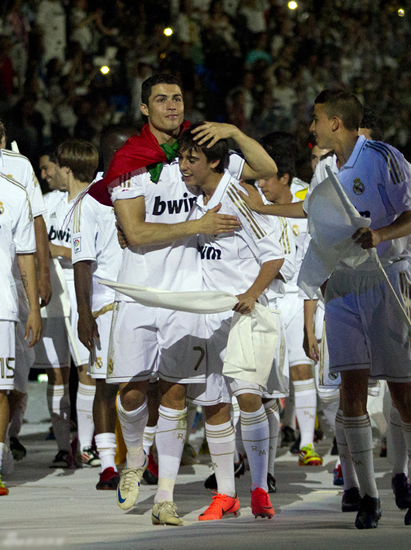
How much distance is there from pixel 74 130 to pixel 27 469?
18.1ft

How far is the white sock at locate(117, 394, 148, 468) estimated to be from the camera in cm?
465

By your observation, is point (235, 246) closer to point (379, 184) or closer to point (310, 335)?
point (379, 184)

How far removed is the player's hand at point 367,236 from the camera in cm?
404

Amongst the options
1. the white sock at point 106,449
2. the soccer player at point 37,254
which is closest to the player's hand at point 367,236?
the white sock at point 106,449

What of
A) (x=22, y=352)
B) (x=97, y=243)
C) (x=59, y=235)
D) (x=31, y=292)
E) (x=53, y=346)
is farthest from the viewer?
(x=59, y=235)

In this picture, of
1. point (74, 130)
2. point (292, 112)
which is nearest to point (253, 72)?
point (292, 112)

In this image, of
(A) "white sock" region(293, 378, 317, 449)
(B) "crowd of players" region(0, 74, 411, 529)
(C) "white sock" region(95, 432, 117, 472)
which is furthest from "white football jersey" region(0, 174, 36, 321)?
(A) "white sock" region(293, 378, 317, 449)

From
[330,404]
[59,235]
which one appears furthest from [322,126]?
[59,235]

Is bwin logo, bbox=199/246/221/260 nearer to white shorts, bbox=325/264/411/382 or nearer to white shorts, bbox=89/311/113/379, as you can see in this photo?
white shorts, bbox=325/264/411/382

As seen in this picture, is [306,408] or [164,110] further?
[306,408]

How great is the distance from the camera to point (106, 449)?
5.94 m

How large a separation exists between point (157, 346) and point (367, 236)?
51.8 inches

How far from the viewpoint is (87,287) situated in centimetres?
602

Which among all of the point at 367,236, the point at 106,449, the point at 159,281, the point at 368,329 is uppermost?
the point at 367,236
